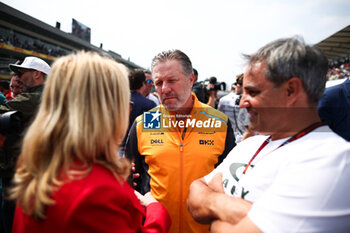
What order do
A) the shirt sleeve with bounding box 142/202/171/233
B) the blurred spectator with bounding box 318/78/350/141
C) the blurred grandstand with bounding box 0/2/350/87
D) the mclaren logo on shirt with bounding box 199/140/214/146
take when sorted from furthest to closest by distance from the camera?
the blurred grandstand with bounding box 0/2/350/87, the blurred spectator with bounding box 318/78/350/141, the mclaren logo on shirt with bounding box 199/140/214/146, the shirt sleeve with bounding box 142/202/171/233

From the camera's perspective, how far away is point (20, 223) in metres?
0.92

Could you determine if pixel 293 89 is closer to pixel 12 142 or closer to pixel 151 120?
pixel 151 120

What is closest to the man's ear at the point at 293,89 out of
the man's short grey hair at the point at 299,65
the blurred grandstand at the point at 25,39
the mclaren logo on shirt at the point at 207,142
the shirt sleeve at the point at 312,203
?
the man's short grey hair at the point at 299,65

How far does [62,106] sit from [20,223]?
21.5 inches

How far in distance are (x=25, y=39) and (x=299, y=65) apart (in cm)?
3229

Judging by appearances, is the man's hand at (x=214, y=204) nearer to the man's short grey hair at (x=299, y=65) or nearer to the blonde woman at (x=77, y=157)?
the blonde woman at (x=77, y=157)

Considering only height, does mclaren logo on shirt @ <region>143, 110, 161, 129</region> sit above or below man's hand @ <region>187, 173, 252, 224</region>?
above

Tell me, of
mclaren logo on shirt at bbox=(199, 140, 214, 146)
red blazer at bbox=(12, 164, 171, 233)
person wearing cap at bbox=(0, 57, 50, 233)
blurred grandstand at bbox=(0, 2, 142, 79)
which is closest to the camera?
red blazer at bbox=(12, 164, 171, 233)

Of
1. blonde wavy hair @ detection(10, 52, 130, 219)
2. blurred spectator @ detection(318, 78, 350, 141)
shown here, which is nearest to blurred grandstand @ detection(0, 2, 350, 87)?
blurred spectator @ detection(318, 78, 350, 141)

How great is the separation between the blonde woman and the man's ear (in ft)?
2.86

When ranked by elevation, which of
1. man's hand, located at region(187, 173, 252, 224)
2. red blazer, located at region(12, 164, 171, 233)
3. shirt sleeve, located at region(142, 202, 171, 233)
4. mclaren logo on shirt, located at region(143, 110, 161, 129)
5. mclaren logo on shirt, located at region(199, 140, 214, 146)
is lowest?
shirt sleeve, located at region(142, 202, 171, 233)

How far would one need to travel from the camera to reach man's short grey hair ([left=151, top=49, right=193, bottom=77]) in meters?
2.07

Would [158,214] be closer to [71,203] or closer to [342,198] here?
[71,203]

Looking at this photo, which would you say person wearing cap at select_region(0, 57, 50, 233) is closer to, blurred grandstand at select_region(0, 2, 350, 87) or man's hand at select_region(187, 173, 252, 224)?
man's hand at select_region(187, 173, 252, 224)
